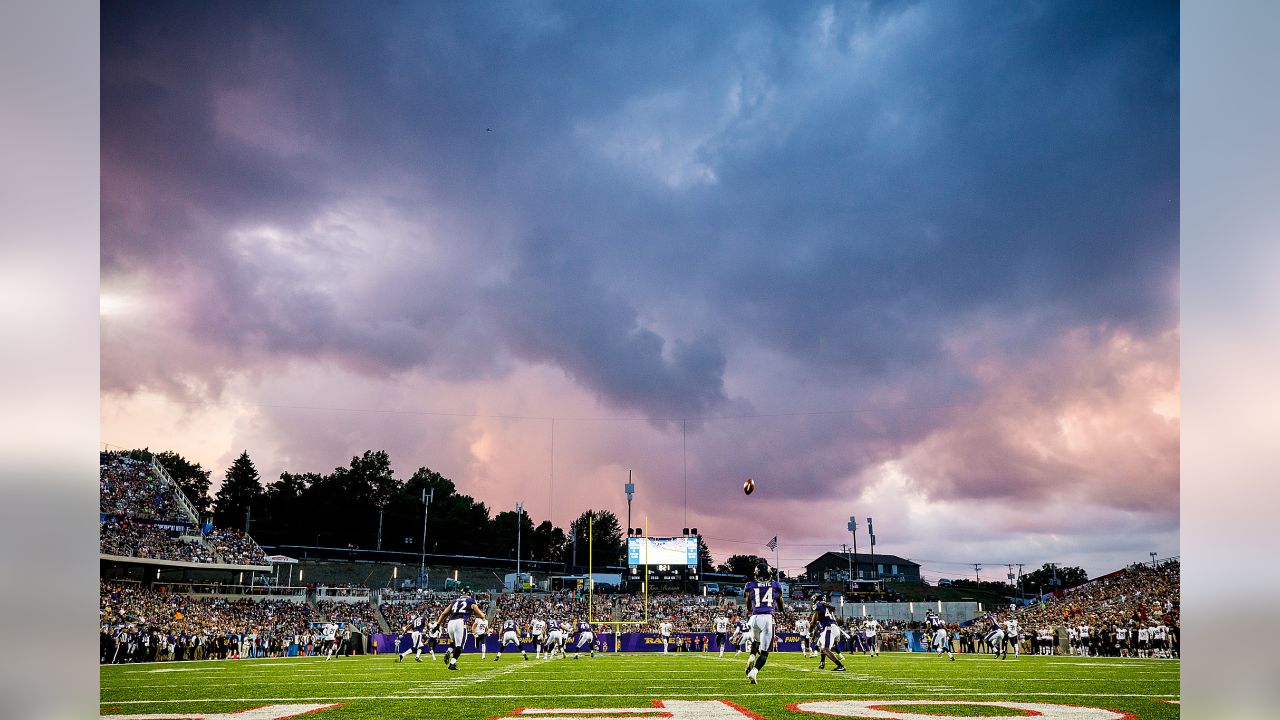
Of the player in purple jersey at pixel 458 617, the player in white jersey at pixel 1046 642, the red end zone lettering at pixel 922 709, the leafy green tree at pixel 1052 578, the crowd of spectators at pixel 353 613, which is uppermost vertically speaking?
the red end zone lettering at pixel 922 709

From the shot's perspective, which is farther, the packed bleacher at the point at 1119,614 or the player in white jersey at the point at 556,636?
the packed bleacher at the point at 1119,614

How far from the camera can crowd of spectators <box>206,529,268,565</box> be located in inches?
1683

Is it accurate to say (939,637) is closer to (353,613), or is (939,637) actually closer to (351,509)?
(353,613)

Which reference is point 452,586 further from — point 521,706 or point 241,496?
point 521,706

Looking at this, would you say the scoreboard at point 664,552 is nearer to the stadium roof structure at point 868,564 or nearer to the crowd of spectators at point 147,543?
the crowd of spectators at point 147,543

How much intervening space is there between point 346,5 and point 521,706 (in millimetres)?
12983

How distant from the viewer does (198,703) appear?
9.52 metres

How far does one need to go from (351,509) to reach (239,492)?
1184cm

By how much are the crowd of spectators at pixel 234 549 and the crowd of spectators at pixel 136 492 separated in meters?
1.87

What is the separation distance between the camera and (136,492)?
143 feet

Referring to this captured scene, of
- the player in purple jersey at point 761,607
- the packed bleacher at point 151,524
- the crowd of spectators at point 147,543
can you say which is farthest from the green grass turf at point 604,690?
the packed bleacher at point 151,524

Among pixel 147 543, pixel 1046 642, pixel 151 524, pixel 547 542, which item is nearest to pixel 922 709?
pixel 1046 642

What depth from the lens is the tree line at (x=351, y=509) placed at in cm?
8381

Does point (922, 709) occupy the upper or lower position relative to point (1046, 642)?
upper
